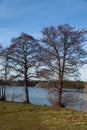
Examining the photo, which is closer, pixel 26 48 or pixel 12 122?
pixel 12 122

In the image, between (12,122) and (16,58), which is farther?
(16,58)

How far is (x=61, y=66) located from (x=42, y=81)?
2.47m

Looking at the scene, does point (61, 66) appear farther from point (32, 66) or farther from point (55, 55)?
point (32, 66)

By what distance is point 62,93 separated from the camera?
2878 centimetres

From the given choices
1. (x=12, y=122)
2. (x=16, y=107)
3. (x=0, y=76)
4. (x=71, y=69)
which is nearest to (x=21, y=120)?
(x=12, y=122)

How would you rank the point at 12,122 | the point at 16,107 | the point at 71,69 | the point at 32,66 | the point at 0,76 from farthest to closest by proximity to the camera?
the point at 0,76
the point at 32,66
the point at 71,69
the point at 16,107
the point at 12,122

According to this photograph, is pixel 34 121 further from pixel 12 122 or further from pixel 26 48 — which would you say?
pixel 26 48

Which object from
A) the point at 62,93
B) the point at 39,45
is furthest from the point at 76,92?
the point at 39,45

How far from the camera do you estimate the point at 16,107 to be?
22.7 metres

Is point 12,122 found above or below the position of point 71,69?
below

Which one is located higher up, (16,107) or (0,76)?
(0,76)

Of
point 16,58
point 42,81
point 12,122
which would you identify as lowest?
point 12,122

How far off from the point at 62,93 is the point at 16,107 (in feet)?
23.8

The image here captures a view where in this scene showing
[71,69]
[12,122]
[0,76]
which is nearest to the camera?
[12,122]
